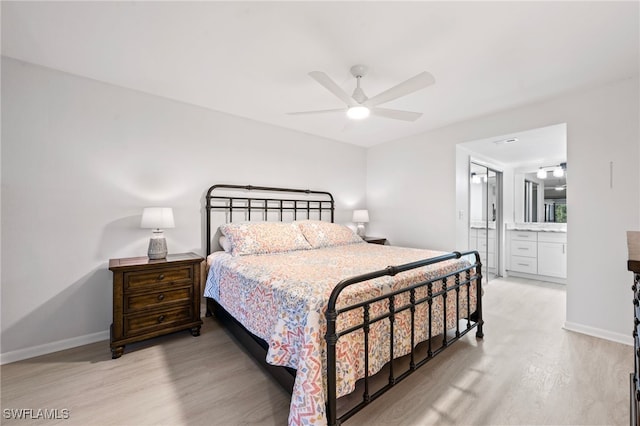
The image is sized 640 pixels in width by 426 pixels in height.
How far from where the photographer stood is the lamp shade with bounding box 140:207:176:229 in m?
2.54

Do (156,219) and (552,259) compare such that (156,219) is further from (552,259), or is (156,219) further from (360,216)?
(552,259)

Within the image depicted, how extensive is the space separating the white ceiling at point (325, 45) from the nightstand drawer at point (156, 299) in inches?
79.2

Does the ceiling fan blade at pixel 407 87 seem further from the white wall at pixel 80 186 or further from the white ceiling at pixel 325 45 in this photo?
the white wall at pixel 80 186

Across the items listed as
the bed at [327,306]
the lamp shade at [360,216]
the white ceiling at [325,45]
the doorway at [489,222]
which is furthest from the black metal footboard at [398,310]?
the doorway at [489,222]

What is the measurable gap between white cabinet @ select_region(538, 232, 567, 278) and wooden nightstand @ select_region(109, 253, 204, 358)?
5.41 m

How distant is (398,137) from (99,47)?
3821 mm

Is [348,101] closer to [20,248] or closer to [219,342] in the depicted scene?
[219,342]

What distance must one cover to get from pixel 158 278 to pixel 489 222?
17.7 ft

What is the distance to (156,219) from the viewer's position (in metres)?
2.56

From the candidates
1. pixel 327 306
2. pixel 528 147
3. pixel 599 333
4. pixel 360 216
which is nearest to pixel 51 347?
pixel 327 306

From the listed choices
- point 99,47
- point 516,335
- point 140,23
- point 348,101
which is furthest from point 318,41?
point 516,335

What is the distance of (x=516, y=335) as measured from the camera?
104 inches

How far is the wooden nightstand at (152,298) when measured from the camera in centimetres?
227

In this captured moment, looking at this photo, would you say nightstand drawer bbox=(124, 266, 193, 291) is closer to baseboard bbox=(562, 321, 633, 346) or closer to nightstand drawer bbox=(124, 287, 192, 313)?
nightstand drawer bbox=(124, 287, 192, 313)
